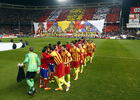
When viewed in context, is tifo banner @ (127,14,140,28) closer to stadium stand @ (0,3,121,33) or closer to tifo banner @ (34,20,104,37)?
stadium stand @ (0,3,121,33)

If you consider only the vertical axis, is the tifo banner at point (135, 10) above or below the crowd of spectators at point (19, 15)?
below

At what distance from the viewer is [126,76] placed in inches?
293

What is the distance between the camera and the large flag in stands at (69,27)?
57.4 meters

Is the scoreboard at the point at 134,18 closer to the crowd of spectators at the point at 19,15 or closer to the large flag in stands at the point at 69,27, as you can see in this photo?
the large flag in stands at the point at 69,27

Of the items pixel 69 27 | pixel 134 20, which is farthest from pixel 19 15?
pixel 134 20

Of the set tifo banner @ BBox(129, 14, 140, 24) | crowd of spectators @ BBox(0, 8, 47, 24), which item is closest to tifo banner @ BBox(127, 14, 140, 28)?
tifo banner @ BBox(129, 14, 140, 24)

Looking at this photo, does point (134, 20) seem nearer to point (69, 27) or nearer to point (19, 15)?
point (69, 27)

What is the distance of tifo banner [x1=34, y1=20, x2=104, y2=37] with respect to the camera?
188 feet

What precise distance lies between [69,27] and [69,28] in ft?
1.86

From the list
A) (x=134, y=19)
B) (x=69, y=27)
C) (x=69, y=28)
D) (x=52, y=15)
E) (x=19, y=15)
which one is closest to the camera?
(x=134, y=19)

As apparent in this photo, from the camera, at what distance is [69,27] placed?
61656 millimetres

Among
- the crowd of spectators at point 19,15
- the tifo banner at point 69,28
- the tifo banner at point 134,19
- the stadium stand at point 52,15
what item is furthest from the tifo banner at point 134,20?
the crowd of spectators at point 19,15

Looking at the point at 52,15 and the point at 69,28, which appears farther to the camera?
the point at 52,15

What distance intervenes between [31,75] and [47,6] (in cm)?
8342
